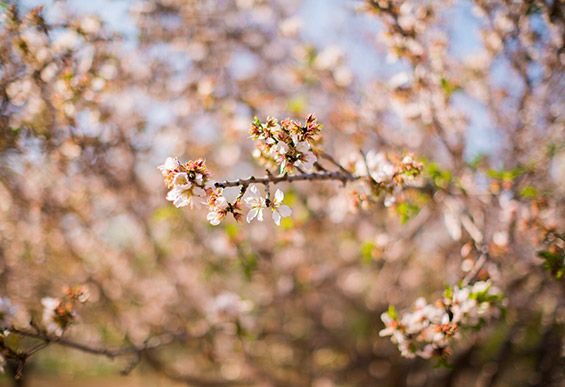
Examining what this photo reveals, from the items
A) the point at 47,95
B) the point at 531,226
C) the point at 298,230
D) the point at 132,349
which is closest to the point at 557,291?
the point at 531,226

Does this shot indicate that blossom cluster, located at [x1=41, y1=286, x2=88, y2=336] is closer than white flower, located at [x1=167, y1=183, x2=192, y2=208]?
No

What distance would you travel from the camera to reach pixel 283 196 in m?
1.62

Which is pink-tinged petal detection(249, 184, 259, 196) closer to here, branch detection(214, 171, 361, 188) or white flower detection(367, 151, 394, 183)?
branch detection(214, 171, 361, 188)

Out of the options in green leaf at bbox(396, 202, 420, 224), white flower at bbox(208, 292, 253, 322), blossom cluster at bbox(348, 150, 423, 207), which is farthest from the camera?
white flower at bbox(208, 292, 253, 322)

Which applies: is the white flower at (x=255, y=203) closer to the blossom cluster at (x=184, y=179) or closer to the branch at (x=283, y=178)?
the branch at (x=283, y=178)

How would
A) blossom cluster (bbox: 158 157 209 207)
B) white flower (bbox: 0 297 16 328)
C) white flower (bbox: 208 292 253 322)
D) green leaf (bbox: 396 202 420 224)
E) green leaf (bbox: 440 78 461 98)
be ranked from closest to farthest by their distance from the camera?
blossom cluster (bbox: 158 157 209 207) < white flower (bbox: 0 297 16 328) < green leaf (bbox: 396 202 420 224) < green leaf (bbox: 440 78 461 98) < white flower (bbox: 208 292 253 322)

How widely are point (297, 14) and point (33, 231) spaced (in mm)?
4426

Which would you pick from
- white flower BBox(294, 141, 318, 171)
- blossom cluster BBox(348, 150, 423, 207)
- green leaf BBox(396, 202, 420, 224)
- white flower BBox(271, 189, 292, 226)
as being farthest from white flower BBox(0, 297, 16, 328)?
green leaf BBox(396, 202, 420, 224)

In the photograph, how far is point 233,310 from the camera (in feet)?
9.88

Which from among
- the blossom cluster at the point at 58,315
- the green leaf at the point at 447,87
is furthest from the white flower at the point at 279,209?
the green leaf at the point at 447,87

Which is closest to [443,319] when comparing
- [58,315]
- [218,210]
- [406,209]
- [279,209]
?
[406,209]

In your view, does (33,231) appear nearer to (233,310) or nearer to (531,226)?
(233,310)

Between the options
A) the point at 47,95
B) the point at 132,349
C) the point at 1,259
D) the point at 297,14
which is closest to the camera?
the point at 132,349

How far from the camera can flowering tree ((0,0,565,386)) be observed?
2.15 meters
